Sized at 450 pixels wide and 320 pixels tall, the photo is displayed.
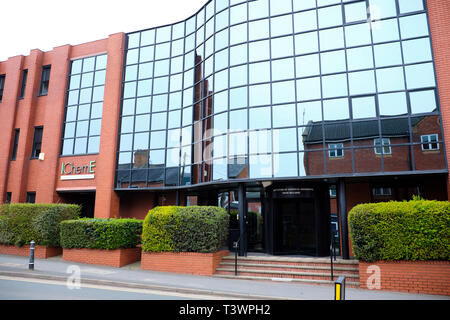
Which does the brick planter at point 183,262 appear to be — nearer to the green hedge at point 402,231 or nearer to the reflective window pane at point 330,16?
the green hedge at point 402,231

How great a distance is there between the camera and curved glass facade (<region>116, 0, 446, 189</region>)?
37.6ft

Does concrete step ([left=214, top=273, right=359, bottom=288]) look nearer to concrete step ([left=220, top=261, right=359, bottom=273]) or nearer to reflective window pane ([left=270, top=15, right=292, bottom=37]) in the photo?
concrete step ([left=220, top=261, right=359, bottom=273])

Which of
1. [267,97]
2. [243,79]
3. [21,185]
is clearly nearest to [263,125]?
[267,97]

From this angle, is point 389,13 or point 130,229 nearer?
point 389,13

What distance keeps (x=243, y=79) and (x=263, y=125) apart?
2.26 m

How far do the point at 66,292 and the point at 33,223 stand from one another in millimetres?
7679

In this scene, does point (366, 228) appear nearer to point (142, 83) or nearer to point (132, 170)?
point (132, 170)

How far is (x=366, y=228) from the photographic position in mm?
9391

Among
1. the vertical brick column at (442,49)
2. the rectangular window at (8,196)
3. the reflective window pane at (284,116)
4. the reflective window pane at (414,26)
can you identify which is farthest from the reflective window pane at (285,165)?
the rectangular window at (8,196)

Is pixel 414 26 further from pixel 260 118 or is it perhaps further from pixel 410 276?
pixel 410 276

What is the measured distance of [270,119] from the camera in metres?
12.9

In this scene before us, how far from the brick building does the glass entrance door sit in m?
0.04

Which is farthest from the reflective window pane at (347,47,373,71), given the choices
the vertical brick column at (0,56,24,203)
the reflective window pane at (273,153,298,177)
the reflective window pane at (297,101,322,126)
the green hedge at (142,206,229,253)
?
the vertical brick column at (0,56,24,203)

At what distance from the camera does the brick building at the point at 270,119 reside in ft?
37.9
